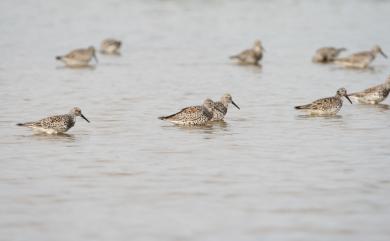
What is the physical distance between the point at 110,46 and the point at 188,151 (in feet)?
55.6

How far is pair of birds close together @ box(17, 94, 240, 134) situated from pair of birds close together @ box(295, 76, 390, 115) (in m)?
1.63

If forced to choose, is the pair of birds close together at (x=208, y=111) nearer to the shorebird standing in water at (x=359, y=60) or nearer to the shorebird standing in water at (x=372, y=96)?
the shorebird standing in water at (x=372, y=96)

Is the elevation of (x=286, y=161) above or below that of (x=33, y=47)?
below

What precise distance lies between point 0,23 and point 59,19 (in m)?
3.48

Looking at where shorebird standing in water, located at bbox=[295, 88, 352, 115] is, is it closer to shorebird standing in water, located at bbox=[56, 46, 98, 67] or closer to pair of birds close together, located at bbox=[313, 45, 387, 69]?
pair of birds close together, located at bbox=[313, 45, 387, 69]

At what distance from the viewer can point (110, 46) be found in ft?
103

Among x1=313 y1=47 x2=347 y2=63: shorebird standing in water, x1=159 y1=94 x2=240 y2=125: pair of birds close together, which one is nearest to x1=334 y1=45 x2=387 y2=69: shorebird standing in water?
x1=313 y1=47 x2=347 y2=63: shorebird standing in water

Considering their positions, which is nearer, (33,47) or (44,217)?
(44,217)

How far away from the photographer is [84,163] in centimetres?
1399

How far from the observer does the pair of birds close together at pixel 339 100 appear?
1892 centimetres

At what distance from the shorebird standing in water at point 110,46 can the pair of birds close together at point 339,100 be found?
1265 cm

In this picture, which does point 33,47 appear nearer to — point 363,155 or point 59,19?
point 59,19

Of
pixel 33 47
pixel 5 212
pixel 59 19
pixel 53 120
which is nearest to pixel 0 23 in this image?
pixel 59 19

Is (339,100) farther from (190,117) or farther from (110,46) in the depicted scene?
(110,46)
